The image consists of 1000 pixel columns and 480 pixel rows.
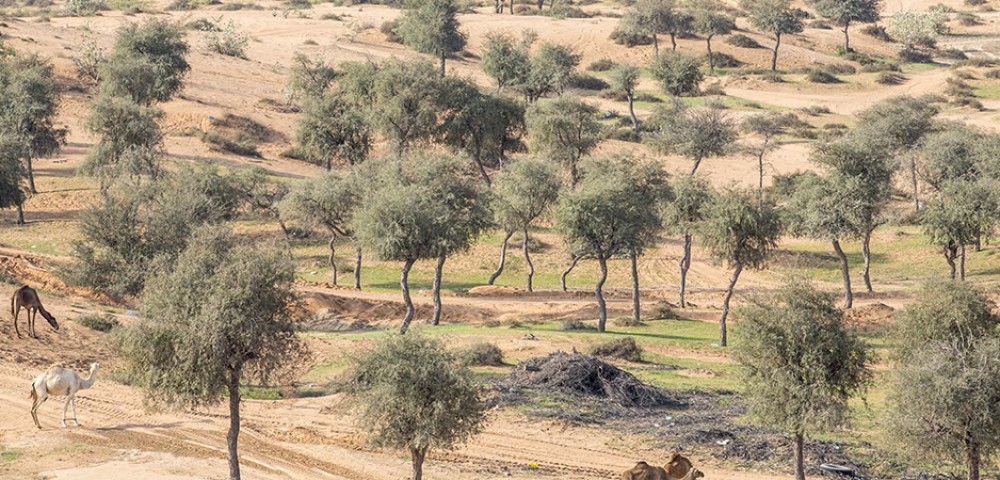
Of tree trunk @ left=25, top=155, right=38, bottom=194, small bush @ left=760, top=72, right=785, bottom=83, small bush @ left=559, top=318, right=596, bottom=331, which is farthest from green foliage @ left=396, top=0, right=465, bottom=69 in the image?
small bush @ left=559, top=318, right=596, bottom=331

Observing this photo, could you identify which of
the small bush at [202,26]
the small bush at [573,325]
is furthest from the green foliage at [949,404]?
the small bush at [202,26]

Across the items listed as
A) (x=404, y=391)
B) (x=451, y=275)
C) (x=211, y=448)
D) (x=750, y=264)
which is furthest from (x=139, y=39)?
(x=404, y=391)

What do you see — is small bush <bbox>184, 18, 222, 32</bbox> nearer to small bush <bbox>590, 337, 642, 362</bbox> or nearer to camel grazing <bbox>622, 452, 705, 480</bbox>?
small bush <bbox>590, 337, 642, 362</bbox>

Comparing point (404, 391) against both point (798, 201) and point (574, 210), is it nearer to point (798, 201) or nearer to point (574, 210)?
point (574, 210)

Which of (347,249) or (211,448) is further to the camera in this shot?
(347,249)

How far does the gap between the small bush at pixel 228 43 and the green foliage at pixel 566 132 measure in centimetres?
4562

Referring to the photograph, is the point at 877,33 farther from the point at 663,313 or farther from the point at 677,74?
the point at 663,313

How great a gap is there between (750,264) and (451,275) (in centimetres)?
2089

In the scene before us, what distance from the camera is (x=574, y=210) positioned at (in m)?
57.4

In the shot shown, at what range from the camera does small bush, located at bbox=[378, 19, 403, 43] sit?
138 m

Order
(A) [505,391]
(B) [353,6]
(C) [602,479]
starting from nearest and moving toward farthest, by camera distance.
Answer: (C) [602,479]
(A) [505,391]
(B) [353,6]

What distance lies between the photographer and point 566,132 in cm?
8588

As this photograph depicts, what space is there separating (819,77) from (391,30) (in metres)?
47.7

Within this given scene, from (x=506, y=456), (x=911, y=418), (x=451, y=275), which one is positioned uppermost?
(x=911, y=418)
